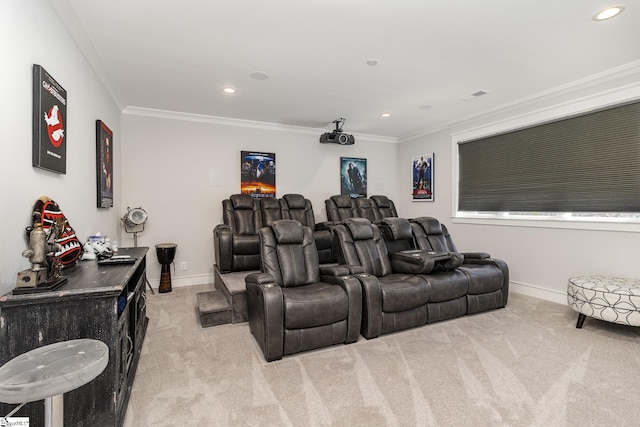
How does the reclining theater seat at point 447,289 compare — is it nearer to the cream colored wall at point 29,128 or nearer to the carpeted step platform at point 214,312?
the carpeted step platform at point 214,312

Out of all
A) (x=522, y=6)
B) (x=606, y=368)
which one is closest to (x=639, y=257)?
(x=606, y=368)

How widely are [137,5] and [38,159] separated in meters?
1.31

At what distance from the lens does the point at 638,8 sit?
89.3 inches

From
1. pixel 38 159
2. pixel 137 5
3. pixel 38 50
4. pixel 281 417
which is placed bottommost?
pixel 281 417

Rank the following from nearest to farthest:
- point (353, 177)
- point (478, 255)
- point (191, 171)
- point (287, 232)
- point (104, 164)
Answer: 1. point (287, 232)
2. point (104, 164)
3. point (478, 255)
4. point (191, 171)
5. point (353, 177)

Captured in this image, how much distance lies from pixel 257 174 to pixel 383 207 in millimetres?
2458

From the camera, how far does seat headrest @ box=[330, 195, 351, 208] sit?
5.55 metres

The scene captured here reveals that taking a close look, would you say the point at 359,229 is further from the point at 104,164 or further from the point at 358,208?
the point at 104,164

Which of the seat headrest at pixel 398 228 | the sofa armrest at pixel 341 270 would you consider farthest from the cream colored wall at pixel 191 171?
the sofa armrest at pixel 341 270

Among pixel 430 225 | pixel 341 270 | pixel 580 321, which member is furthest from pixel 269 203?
pixel 580 321

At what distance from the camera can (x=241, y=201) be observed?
15.9 ft

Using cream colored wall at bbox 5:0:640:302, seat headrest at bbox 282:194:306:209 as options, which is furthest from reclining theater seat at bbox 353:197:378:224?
seat headrest at bbox 282:194:306:209

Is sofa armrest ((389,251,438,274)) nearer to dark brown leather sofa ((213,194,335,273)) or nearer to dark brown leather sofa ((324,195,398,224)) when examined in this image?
dark brown leather sofa ((213,194,335,273))

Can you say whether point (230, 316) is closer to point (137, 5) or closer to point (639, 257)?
point (137, 5)
